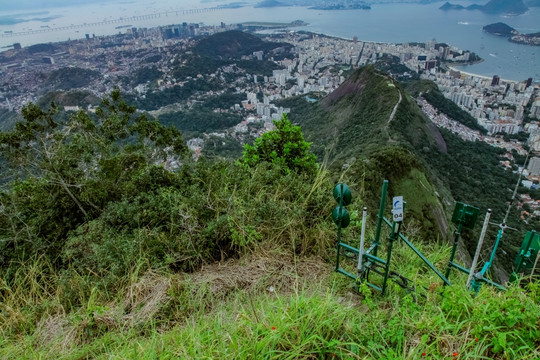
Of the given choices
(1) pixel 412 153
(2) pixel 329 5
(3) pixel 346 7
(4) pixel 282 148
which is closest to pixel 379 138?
(1) pixel 412 153

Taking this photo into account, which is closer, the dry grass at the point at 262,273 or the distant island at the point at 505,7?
the dry grass at the point at 262,273

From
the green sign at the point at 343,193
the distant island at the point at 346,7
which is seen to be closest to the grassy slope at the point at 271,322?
the green sign at the point at 343,193

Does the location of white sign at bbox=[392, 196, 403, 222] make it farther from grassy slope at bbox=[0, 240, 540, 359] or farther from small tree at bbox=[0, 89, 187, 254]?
small tree at bbox=[0, 89, 187, 254]

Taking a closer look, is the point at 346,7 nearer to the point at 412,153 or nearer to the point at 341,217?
the point at 412,153

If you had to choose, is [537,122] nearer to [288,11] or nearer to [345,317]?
[345,317]

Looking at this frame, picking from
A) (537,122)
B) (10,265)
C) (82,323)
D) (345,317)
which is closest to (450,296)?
(345,317)

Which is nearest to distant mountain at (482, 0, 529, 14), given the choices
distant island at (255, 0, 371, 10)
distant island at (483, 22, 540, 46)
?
distant island at (483, 22, 540, 46)

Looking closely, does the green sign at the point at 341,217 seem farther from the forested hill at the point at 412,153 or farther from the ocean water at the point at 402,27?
the ocean water at the point at 402,27
